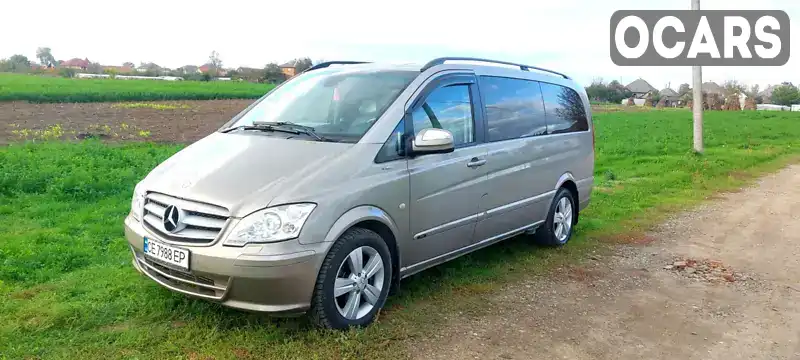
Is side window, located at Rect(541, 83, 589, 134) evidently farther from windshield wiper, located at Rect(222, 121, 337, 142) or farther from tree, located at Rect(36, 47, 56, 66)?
tree, located at Rect(36, 47, 56, 66)

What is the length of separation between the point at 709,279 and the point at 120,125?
21.1 meters

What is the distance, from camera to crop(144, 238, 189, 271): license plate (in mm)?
3826

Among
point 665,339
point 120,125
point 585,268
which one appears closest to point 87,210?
point 585,268

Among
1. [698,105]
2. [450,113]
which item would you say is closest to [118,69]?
[698,105]

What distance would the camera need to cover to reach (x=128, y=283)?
4.91 metres

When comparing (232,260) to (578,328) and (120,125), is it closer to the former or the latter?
(578,328)

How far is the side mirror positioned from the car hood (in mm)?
522

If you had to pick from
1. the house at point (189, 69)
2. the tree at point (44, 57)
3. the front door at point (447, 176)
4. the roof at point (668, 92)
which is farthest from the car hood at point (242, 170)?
the tree at point (44, 57)

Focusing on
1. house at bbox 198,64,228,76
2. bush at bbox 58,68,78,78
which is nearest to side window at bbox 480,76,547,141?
bush at bbox 58,68,78,78

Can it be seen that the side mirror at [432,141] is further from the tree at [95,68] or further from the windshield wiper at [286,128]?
the tree at [95,68]

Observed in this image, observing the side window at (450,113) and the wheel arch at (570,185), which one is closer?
the side window at (450,113)

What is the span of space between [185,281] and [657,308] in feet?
11.8

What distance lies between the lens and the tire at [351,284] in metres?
3.95

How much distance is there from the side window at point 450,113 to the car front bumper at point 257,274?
56.0 inches
